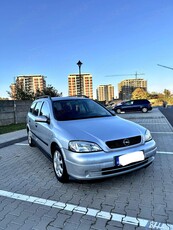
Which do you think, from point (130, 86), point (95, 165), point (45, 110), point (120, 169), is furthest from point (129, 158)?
point (130, 86)

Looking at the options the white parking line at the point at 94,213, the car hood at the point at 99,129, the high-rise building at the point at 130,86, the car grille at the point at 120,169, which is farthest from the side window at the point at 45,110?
the high-rise building at the point at 130,86

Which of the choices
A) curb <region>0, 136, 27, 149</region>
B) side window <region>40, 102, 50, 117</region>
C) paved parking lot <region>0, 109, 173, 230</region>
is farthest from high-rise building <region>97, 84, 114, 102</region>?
paved parking lot <region>0, 109, 173, 230</region>

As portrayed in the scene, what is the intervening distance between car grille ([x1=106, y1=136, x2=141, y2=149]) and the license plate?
0.17 meters

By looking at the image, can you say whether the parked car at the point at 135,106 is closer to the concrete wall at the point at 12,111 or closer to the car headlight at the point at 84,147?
the concrete wall at the point at 12,111

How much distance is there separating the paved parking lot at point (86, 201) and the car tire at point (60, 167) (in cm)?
14

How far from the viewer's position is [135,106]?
80.8ft

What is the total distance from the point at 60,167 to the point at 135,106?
850 inches

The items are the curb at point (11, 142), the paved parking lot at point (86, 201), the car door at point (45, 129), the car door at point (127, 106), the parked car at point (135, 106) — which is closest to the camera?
the paved parking lot at point (86, 201)

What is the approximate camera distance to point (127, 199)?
331 centimetres

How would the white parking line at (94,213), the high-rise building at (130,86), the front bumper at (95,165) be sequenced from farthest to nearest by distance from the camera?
the high-rise building at (130,86) < the front bumper at (95,165) < the white parking line at (94,213)

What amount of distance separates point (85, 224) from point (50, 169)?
2.28 meters

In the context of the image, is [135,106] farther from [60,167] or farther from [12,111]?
[60,167]

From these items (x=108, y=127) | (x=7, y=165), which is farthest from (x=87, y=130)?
(x=7, y=165)

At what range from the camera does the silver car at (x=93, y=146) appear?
3354 mm
